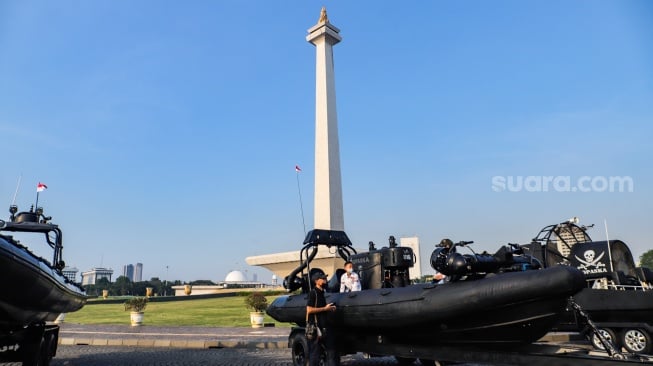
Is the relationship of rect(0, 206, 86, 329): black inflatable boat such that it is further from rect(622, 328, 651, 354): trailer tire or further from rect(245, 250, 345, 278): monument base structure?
rect(245, 250, 345, 278): monument base structure

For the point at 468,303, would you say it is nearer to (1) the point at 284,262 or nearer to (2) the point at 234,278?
(1) the point at 284,262

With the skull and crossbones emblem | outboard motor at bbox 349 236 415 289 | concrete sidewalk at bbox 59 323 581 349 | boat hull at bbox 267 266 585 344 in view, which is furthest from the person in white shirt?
the skull and crossbones emblem

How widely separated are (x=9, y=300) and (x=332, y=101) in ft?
110

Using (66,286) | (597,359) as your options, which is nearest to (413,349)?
(597,359)

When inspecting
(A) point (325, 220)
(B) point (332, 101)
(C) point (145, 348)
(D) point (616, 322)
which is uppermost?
(B) point (332, 101)

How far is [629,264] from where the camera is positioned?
1084 centimetres

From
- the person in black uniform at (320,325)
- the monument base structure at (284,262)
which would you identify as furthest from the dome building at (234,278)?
the person in black uniform at (320,325)

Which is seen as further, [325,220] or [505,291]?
[325,220]

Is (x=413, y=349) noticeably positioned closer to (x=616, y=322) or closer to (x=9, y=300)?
(x=616, y=322)

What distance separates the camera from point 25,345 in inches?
300

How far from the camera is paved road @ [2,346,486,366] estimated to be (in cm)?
953

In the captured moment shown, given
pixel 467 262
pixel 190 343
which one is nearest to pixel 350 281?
pixel 467 262

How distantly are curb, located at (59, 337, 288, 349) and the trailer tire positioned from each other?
8136mm

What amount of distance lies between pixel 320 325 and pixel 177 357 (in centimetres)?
525
